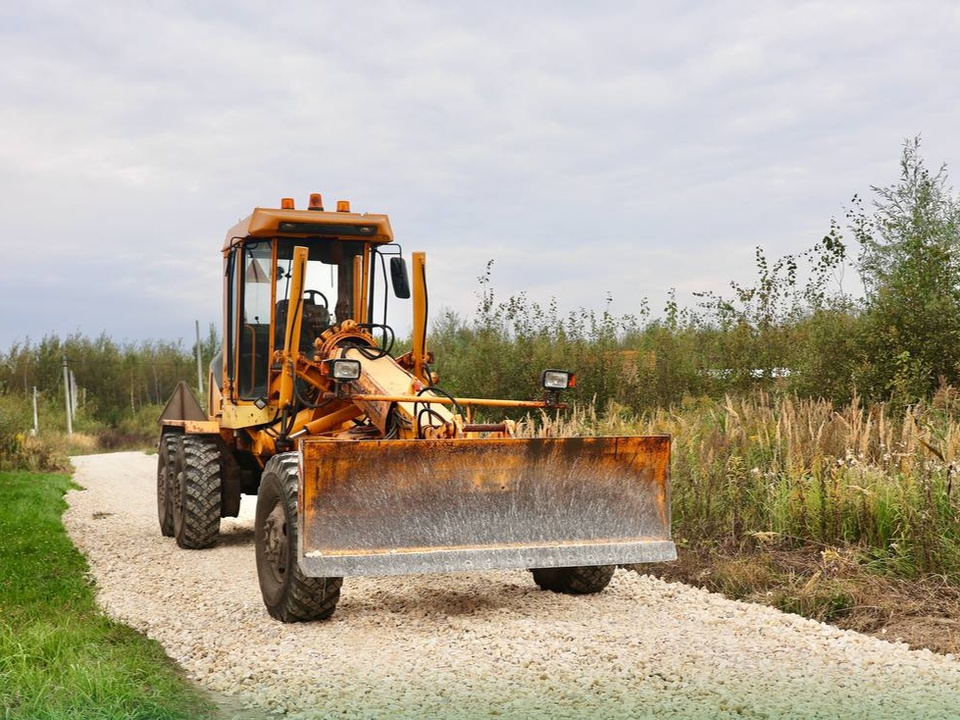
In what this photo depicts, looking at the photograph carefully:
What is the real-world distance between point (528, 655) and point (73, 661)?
227 cm

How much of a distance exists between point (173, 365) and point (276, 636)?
38.6 meters

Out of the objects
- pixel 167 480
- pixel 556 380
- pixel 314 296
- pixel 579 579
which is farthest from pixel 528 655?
pixel 167 480

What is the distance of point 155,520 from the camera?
41.8 feet

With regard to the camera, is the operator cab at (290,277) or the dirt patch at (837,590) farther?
the operator cab at (290,277)

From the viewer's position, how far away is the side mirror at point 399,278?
875 cm

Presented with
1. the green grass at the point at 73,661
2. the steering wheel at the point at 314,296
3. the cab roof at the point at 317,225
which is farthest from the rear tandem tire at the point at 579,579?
the cab roof at the point at 317,225

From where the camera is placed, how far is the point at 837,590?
665cm

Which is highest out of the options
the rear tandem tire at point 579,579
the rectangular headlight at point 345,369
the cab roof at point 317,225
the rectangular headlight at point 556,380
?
the cab roof at point 317,225

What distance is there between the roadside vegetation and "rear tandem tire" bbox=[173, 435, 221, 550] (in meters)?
3.39

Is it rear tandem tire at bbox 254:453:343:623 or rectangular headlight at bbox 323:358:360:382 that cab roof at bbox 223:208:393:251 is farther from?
rear tandem tire at bbox 254:453:343:623

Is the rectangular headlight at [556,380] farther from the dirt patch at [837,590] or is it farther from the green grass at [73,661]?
the green grass at [73,661]

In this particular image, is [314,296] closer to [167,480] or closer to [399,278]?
[399,278]

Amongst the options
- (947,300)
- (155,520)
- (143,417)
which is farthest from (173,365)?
(947,300)

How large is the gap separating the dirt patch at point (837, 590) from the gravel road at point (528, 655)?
26cm
